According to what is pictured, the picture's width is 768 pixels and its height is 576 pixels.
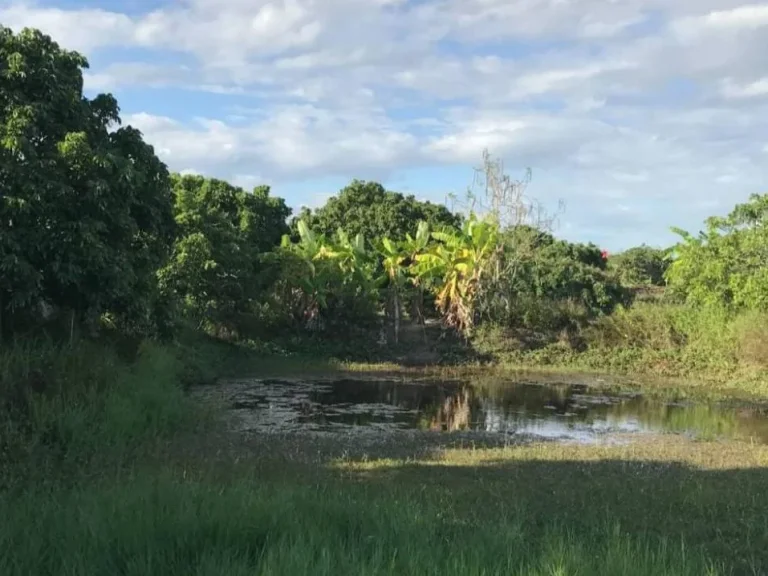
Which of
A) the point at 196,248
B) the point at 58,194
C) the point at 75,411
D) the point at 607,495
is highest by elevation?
the point at 196,248

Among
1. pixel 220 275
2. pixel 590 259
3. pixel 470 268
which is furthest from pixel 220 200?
pixel 590 259

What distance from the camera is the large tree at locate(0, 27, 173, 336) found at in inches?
407

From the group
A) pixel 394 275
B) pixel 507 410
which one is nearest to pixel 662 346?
pixel 394 275

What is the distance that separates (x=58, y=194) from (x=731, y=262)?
21388mm

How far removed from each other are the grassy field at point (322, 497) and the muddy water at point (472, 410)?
5.73 ft

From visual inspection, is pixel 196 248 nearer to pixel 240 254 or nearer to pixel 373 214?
pixel 240 254

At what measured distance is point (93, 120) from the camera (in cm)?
1258

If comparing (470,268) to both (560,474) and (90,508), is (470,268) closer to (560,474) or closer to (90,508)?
(560,474)

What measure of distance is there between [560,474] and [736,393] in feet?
45.0

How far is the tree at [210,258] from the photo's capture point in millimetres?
21984

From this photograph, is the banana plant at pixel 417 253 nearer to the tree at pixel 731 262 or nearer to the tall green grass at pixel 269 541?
the tree at pixel 731 262

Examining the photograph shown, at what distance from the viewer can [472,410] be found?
57.2 feet

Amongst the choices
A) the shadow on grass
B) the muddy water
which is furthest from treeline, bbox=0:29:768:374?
the shadow on grass

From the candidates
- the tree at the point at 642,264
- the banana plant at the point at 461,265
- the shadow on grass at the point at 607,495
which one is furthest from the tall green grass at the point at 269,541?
the tree at the point at 642,264
